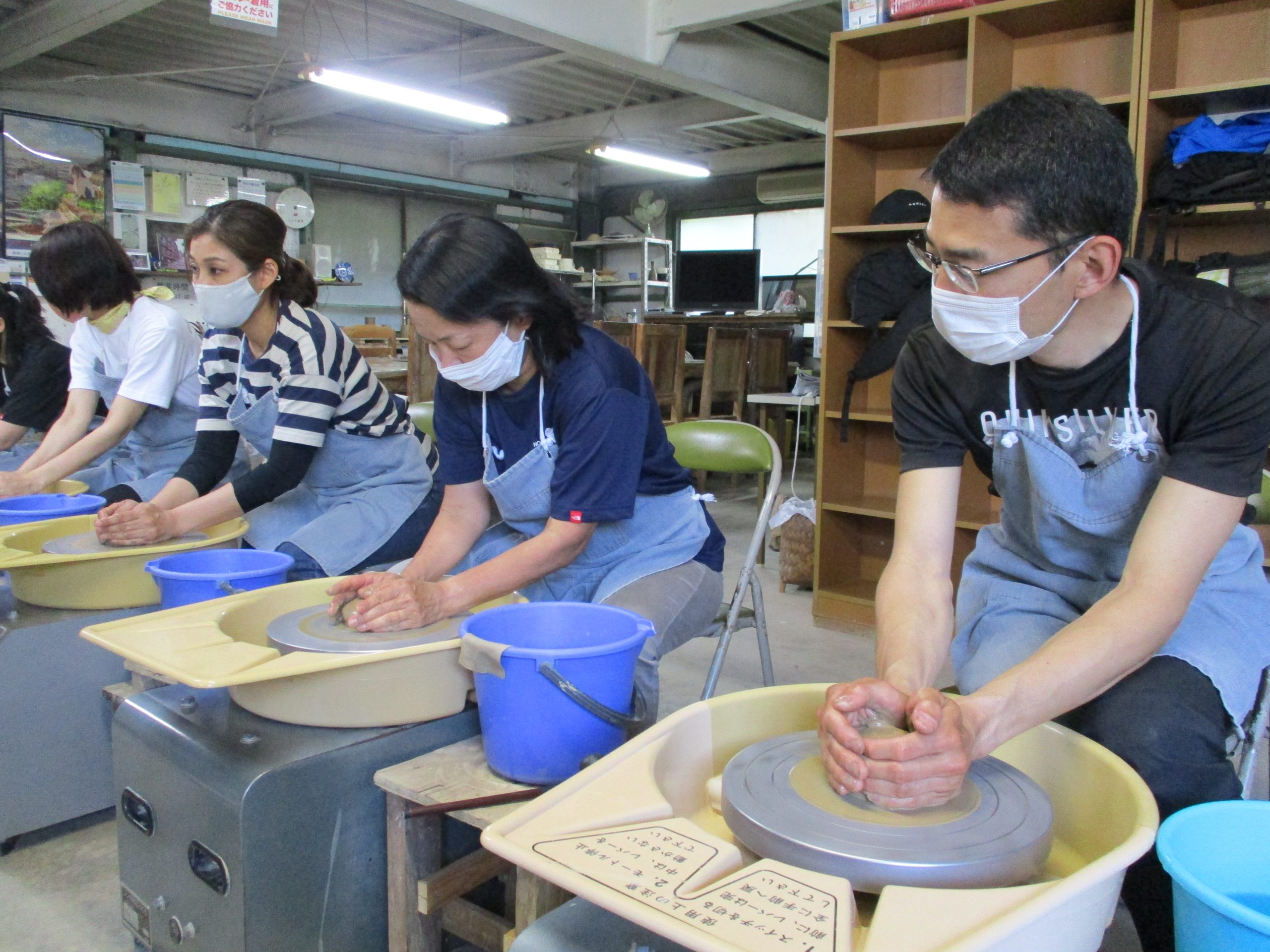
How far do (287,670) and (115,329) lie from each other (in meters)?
1.88

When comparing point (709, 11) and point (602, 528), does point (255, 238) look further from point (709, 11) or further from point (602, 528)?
point (709, 11)

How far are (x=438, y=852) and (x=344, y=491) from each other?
1146 millimetres

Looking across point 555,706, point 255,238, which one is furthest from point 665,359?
point 555,706

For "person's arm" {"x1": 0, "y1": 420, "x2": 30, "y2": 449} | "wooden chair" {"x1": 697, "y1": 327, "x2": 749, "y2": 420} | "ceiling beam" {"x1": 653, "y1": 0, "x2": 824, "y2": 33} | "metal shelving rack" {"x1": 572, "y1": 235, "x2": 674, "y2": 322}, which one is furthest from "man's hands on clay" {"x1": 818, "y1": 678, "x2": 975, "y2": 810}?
"metal shelving rack" {"x1": 572, "y1": 235, "x2": 674, "y2": 322}

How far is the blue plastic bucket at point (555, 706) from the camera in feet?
3.52

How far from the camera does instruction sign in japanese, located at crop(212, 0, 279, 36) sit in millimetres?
4027

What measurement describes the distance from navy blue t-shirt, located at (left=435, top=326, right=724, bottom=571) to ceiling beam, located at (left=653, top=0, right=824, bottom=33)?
3705 mm

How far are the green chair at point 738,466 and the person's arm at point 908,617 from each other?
0.77 metres

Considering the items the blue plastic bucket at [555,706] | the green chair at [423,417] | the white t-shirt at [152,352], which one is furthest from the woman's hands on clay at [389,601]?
the green chair at [423,417]

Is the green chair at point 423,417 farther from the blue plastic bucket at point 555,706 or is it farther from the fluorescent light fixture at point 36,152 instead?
the fluorescent light fixture at point 36,152

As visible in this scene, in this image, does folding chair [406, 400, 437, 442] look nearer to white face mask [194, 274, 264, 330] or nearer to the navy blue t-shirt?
white face mask [194, 274, 264, 330]

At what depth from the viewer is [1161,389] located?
1.18 meters

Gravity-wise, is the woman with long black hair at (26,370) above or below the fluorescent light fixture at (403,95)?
below

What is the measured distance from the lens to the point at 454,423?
5.76 feet
